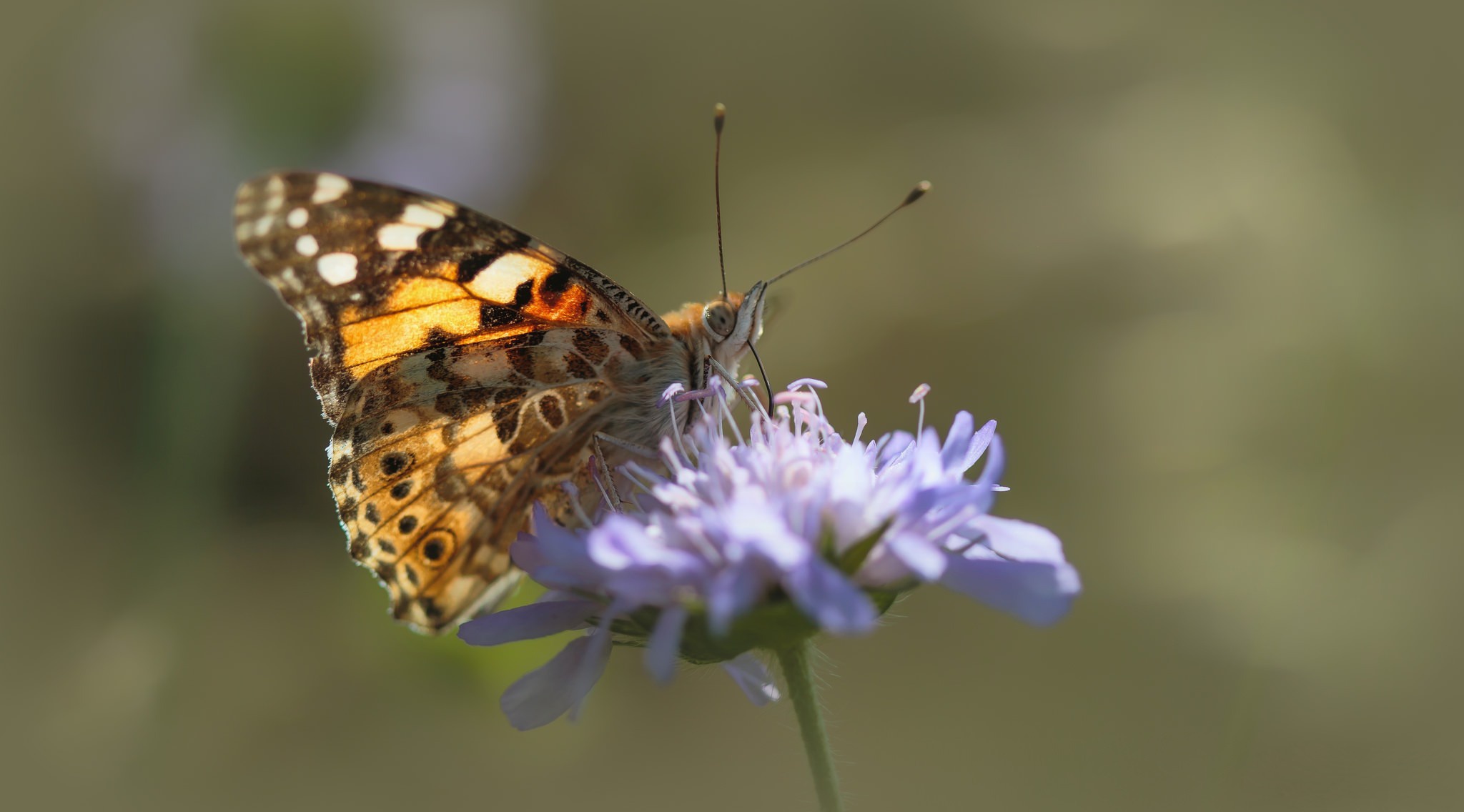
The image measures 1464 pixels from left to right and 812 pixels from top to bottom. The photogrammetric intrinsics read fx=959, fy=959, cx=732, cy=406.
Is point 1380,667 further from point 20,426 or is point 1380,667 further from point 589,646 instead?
point 20,426

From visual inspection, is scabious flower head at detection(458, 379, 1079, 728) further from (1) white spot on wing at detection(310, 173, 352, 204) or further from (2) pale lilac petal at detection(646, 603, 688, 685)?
(1) white spot on wing at detection(310, 173, 352, 204)

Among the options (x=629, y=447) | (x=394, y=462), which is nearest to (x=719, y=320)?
(x=629, y=447)

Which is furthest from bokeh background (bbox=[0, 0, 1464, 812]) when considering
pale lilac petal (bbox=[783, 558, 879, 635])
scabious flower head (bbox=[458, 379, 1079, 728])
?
pale lilac petal (bbox=[783, 558, 879, 635])

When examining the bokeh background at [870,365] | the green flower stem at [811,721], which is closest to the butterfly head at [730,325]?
the green flower stem at [811,721]

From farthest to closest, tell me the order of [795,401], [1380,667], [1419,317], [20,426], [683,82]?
1. [683,82]
2. [20,426]
3. [1419,317]
4. [1380,667]
5. [795,401]

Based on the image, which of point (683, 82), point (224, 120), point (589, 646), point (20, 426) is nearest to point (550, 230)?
point (683, 82)

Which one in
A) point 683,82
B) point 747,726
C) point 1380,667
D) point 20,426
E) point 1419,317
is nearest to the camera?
point 1380,667
